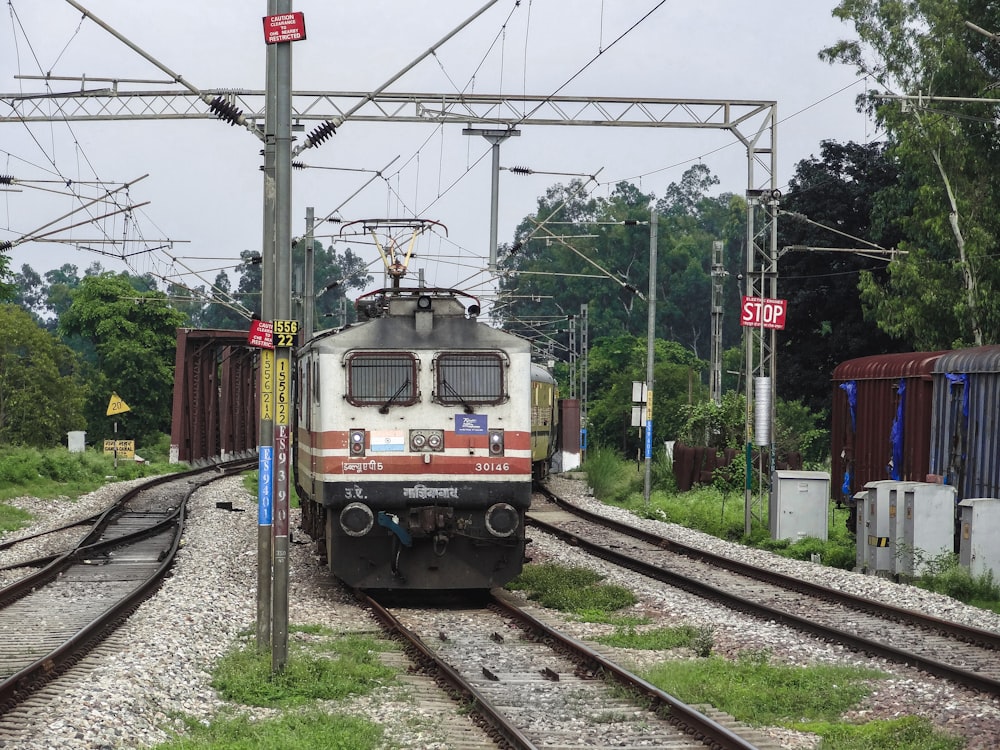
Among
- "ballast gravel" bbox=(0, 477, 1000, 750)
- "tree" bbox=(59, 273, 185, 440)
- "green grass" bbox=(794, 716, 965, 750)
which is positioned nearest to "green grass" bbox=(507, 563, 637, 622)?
"ballast gravel" bbox=(0, 477, 1000, 750)

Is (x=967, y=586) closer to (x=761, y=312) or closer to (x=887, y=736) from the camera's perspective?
(x=761, y=312)

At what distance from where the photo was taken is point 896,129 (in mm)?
39312

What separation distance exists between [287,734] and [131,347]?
69.5 m

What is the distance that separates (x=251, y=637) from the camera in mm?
13594

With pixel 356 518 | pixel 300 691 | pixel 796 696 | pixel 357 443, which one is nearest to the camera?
pixel 796 696

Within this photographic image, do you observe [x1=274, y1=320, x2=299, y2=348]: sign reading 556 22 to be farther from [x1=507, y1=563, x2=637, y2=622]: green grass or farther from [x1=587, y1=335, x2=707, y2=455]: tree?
[x1=587, y1=335, x2=707, y2=455]: tree

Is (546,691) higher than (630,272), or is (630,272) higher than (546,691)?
(630,272)

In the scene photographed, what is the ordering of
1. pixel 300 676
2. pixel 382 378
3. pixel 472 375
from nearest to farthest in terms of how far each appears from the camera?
pixel 300 676 → pixel 382 378 → pixel 472 375

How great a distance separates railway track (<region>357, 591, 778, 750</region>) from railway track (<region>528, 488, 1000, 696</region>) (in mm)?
2631

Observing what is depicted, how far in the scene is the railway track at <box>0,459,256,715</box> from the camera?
1166cm

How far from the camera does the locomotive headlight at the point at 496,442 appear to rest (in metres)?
16.0

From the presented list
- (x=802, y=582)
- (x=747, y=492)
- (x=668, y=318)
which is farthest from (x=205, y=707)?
(x=668, y=318)

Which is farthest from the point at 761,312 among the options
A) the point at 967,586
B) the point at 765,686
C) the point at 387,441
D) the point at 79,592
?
the point at 765,686

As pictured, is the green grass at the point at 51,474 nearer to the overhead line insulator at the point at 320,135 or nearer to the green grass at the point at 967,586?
the overhead line insulator at the point at 320,135
